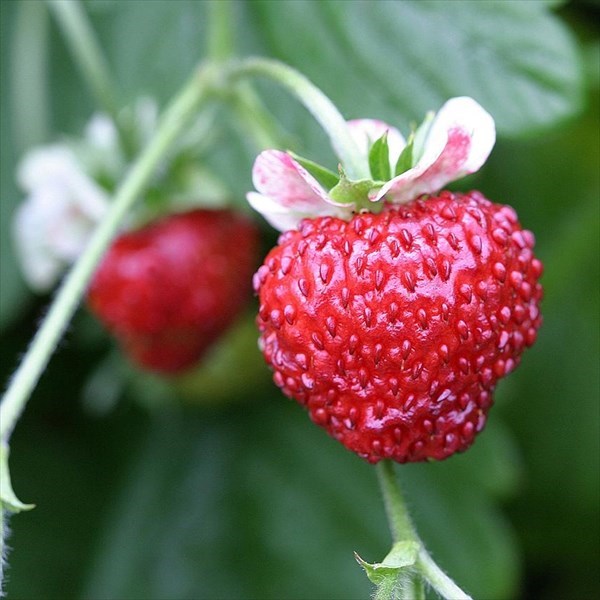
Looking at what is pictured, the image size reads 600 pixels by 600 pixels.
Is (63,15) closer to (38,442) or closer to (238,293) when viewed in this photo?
(238,293)

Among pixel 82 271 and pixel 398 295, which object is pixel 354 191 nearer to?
pixel 398 295

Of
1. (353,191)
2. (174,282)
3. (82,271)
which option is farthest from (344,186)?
(174,282)

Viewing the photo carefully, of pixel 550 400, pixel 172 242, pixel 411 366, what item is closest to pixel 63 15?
pixel 172 242

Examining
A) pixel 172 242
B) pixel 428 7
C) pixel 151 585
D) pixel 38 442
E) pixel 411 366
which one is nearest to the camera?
pixel 411 366

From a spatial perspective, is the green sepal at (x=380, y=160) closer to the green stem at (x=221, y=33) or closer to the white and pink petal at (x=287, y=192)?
the white and pink petal at (x=287, y=192)

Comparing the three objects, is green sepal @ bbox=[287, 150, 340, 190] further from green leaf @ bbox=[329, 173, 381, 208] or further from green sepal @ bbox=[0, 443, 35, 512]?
green sepal @ bbox=[0, 443, 35, 512]

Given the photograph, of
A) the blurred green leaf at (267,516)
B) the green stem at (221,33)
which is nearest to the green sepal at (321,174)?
the green stem at (221,33)
